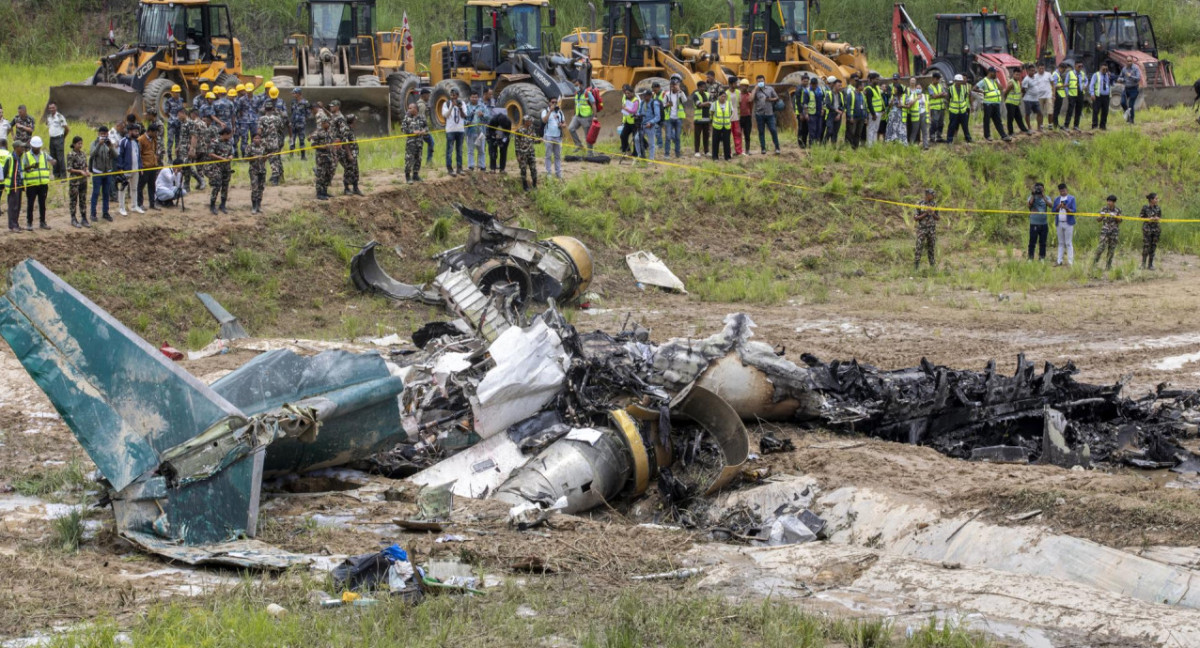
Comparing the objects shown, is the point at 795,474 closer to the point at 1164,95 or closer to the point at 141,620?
the point at 141,620

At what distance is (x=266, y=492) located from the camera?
33.0 ft

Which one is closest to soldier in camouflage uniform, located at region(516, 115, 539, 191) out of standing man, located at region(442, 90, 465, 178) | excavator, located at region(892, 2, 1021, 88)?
standing man, located at region(442, 90, 465, 178)

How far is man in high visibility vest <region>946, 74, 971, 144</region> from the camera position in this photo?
82.1 ft

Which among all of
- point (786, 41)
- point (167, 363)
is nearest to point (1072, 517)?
point (167, 363)

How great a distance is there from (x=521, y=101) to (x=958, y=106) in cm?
847

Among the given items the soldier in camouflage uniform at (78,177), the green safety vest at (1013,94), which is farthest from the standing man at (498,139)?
the green safety vest at (1013,94)

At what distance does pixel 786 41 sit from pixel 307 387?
69.8ft

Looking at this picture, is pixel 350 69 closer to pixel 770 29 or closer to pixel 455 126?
pixel 455 126

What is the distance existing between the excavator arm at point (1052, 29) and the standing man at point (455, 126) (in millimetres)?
16074

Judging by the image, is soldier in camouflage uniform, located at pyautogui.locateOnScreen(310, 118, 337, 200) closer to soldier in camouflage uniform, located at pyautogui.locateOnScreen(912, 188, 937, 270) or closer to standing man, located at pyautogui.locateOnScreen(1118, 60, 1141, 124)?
soldier in camouflage uniform, located at pyautogui.locateOnScreen(912, 188, 937, 270)

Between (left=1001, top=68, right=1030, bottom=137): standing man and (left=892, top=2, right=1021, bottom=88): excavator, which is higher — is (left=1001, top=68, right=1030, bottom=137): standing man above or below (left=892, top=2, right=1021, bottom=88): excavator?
below

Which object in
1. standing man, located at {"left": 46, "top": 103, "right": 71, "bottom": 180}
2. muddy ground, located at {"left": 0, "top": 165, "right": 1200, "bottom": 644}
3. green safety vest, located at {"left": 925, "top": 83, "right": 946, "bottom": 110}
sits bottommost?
muddy ground, located at {"left": 0, "top": 165, "right": 1200, "bottom": 644}

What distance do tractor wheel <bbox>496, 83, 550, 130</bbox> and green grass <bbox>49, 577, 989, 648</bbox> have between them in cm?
1858

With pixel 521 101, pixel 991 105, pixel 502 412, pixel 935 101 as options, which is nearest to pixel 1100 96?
pixel 991 105
